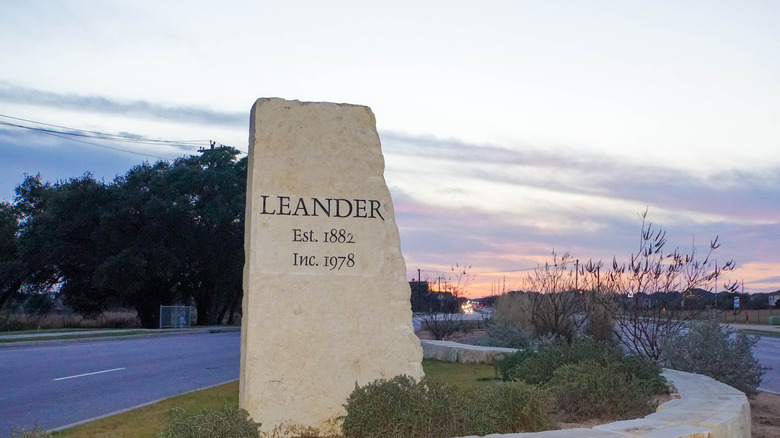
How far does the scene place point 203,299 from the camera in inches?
1826

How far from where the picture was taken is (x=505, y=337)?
53.3ft

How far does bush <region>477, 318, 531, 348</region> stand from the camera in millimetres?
15859

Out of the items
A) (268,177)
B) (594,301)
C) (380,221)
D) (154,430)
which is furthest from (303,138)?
(594,301)

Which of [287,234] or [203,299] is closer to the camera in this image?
[287,234]

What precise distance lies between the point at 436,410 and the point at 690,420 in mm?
1995

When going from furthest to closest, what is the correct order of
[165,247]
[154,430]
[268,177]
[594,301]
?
[165,247] < [594,301] < [154,430] < [268,177]

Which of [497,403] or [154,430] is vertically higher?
[497,403]

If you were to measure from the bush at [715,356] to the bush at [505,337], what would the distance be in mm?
4209

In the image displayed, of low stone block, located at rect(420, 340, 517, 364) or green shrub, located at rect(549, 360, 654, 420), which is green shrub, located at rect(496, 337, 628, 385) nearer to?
green shrub, located at rect(549, 360, 654, 420)

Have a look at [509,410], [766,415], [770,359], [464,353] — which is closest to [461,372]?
[464,353]

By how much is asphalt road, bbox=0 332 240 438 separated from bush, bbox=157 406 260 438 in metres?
4.28

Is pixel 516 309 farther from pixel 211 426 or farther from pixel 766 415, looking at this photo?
pixel 211 426

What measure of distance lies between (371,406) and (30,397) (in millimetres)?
8299

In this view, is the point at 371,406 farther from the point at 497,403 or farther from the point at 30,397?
the point at 30,397
